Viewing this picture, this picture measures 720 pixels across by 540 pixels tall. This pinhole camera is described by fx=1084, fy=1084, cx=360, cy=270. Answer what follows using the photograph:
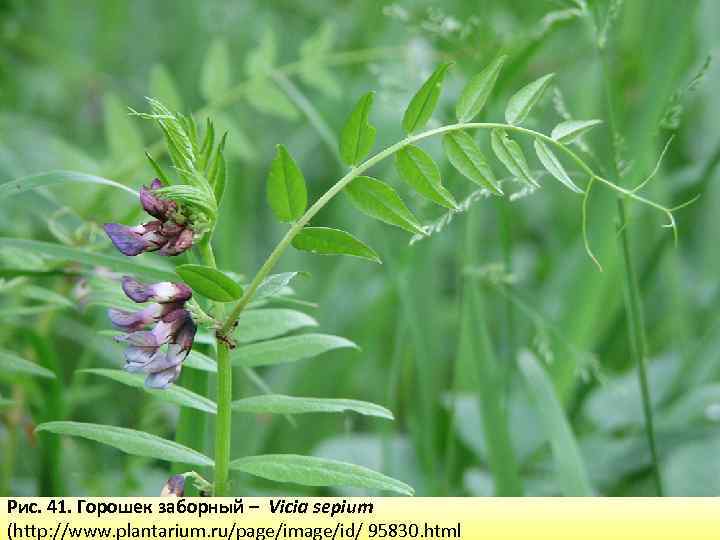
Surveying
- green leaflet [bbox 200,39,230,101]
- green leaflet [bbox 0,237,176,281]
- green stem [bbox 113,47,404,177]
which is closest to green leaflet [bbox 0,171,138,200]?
green leaflet [bbox 0,237,176,281]

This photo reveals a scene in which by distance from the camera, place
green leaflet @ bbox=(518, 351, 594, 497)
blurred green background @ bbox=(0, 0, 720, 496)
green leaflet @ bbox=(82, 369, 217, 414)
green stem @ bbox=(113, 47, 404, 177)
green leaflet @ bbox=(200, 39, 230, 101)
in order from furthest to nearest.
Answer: green leaflet @ bbox=(200, 39, 230, 101)
green stem @ bbox=(113, 47, 404, 177)
blurred green background @ bbox=(0, 0, 720, 496)
green leaflet @ bbox=(518, 351, 594, 497)
green leaflet @ bbox=(82, 369, 217, 414)

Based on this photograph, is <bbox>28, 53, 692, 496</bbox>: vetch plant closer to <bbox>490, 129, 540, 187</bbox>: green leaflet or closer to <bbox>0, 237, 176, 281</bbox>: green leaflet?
<bbox>490, 129, 540, 187</bbox>: green leaflet

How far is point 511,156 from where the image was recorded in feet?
2.45

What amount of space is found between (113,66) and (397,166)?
6.46ft

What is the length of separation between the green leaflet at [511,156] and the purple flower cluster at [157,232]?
0.22 meters

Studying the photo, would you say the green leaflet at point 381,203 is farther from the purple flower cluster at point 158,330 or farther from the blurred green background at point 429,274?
the blurred green background at point 429,274

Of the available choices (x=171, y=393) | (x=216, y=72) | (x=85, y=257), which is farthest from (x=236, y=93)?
(x=171, y=393)

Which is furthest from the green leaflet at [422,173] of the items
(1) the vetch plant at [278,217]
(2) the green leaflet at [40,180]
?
(2) the green leaflet at [40,180]

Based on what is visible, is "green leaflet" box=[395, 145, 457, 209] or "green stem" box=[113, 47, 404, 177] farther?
"green stem" box=[113, 47, 404, 177]

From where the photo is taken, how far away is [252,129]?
2422mm

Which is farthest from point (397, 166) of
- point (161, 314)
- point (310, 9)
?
point (310, 9)

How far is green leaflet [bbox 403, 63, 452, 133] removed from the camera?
0.74 m

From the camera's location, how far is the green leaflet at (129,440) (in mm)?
718

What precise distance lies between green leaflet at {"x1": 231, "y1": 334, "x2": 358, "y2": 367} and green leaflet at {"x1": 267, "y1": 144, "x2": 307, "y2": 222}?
4.5 inches
